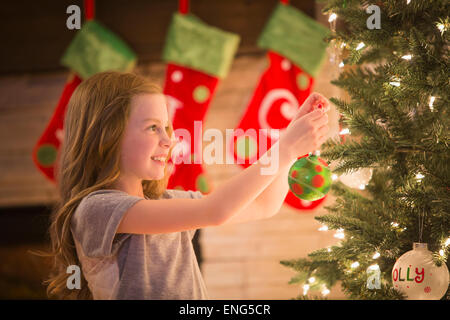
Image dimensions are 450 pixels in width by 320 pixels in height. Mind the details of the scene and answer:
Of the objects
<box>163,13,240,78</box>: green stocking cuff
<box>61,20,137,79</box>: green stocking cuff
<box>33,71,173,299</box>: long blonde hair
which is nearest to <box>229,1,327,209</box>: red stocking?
<box>163,13,240,78</box>: green stocking cuff

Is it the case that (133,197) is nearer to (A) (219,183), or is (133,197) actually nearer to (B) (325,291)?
(B) (325,291)

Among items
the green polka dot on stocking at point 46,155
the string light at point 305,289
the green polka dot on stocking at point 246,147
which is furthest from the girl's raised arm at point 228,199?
the green polka dot on stocking at point 46,155

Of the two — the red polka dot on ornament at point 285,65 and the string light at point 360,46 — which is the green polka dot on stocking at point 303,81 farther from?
the string light at point 360,46

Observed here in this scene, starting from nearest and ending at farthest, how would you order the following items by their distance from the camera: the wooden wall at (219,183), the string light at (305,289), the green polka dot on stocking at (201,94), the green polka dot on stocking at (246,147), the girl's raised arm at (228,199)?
the girl's raised arm at (228,199) → the string light at (305,289) → the green polka dot on stocking at (246,147) → the green polka dot on stocking at (201,94) → the wooden wall at (219,183)

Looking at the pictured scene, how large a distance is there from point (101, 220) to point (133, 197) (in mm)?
80

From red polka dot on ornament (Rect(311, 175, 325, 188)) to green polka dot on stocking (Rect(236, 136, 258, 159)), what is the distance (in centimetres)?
108

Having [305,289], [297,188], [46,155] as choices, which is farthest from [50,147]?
[297,188]

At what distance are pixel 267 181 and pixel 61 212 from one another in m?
0.48

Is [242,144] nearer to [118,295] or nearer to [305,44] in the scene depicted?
[305,44]

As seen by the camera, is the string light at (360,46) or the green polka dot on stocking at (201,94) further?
the green polka dot on stocking at (201,94)

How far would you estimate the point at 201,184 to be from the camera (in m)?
2.15

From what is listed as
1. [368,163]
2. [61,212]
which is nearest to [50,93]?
[61,212]

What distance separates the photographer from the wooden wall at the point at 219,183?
234 cm
